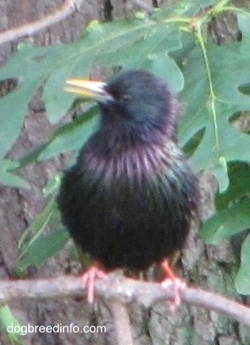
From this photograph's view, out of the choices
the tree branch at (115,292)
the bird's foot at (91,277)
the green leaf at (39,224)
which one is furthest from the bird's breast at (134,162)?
the tree branch at (115,292)

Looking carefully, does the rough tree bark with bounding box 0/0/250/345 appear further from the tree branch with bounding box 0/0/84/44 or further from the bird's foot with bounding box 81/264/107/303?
the tree branch with bounding box 0/0/84/44

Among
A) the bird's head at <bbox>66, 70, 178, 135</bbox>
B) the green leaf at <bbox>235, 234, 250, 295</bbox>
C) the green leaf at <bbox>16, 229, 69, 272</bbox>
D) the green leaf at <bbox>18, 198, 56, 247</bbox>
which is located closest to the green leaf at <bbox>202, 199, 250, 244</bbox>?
the green leaf at <bbox>235, 234, 250, 295</bbox>

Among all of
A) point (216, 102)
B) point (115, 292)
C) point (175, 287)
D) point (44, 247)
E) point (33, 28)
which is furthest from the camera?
point (44, 247)

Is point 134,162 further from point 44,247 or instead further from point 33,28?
point 33,28

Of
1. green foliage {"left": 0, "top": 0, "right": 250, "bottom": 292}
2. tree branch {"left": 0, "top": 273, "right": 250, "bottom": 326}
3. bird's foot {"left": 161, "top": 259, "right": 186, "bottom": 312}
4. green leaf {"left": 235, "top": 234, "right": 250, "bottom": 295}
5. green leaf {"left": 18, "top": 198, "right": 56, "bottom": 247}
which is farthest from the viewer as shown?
green leaf {"left": 18, "top": 198, "right": 56, "bottom": 247}

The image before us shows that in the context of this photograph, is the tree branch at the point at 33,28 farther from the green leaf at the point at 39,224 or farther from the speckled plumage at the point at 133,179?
the green leaf at the point at 39,224

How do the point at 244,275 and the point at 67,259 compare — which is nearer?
the point at 244,275

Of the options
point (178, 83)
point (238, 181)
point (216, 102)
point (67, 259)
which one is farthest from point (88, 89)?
point (67, 259)
